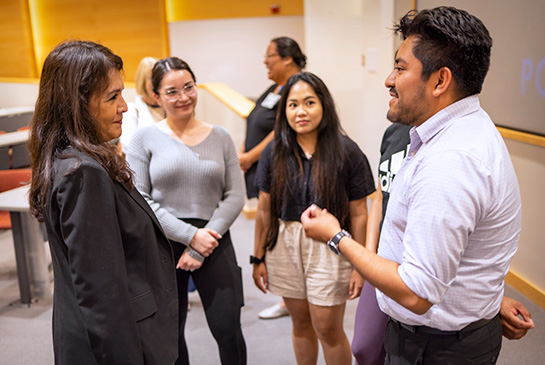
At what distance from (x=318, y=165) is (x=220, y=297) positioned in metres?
0.68

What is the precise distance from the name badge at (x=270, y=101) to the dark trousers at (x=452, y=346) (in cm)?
213

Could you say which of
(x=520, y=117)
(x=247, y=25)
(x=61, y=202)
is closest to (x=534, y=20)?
(x=520, y=117)

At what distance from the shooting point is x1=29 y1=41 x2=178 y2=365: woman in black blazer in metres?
1.21

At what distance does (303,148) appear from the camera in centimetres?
220

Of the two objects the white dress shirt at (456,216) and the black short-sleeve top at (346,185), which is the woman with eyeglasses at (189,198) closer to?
the black short-sleeve top at (346,185)

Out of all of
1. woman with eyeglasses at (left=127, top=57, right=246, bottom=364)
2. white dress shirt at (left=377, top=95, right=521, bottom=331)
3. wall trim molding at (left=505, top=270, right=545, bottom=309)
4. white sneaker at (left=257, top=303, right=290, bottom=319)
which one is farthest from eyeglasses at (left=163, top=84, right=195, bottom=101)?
wall trim molding at (left=505, top=270, right=545, bottom=309)

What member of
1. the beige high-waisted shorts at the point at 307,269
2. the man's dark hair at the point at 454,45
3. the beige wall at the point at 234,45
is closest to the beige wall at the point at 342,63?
the beige wall at the point at 234,45

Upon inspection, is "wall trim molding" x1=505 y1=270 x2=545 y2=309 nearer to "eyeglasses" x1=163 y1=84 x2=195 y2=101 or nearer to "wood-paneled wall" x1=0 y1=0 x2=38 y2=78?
"eyeglasses" x1=163 y1=84 x2=195 y2=101

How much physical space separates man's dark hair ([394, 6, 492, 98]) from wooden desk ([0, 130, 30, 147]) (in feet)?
6.51

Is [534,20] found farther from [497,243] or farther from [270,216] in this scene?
[497,243]

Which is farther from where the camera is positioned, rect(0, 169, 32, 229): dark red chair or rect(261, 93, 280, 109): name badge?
rect(261, 93, 280, 109): name badge

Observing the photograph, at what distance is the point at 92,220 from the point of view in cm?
121

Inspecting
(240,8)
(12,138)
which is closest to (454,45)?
(12,138)

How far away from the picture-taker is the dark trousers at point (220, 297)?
7.02ft
